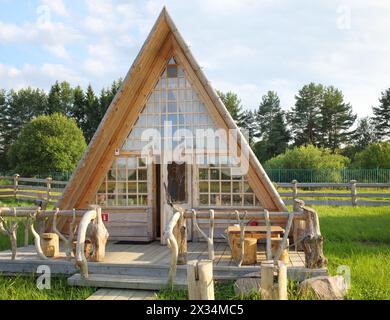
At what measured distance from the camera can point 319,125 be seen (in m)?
41.3

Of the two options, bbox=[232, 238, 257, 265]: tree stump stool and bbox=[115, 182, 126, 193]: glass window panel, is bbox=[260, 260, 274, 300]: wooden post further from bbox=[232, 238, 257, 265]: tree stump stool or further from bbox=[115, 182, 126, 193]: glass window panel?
bbox=[115, 182, 126, 193]: glass window panel

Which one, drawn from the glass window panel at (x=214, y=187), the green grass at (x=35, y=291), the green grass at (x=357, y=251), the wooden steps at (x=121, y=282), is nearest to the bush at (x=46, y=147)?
the green grass at (x=357, y=251)

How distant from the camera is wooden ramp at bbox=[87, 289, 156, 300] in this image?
16.9ft

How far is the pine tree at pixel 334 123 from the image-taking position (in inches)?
1613

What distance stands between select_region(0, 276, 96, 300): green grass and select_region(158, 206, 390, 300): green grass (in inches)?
45.0

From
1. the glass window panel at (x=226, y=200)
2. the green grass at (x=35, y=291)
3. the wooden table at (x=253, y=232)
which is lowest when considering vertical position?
the green grass at (x=35, y=291)

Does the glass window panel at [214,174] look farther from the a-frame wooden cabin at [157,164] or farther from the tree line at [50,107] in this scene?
the tree line at [50,107]

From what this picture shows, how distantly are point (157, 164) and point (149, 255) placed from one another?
88.3 inches

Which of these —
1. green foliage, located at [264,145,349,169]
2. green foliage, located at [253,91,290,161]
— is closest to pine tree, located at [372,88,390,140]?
green foliage, located at [253,91,290,161]

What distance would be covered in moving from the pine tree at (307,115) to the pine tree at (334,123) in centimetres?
61

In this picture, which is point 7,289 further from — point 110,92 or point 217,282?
point 110,92

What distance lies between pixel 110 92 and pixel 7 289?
124 feet
